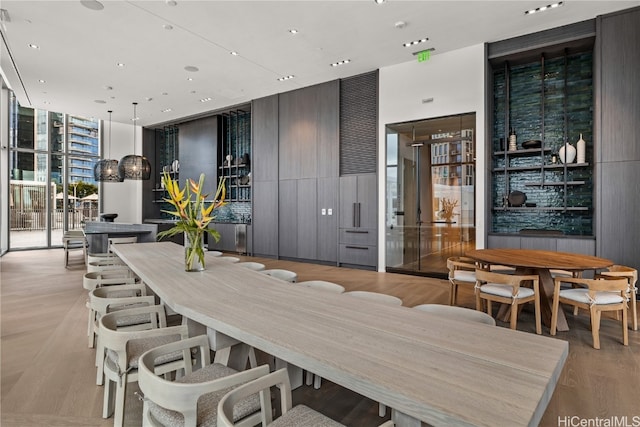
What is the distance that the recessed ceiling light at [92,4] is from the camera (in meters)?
4.65

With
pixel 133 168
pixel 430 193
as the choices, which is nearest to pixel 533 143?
pixel 430 193

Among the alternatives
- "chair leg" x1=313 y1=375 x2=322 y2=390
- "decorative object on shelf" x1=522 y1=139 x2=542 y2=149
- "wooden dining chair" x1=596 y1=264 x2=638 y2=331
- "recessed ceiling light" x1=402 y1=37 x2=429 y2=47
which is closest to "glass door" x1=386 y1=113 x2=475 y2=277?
"decorative object on shelf" x1=522 y1=139 x2=542 y2=149

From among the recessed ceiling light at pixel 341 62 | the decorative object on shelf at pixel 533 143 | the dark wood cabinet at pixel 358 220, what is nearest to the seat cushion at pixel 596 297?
the decorative object on shelf at pixel 533 143

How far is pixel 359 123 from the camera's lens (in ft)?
23.9

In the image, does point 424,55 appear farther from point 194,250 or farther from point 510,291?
point 194,250

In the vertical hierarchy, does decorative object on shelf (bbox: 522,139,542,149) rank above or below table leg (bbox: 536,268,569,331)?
above

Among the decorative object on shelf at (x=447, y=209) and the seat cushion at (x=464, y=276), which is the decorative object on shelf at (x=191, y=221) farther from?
the decorative object on shelf at (x=447, y=209)

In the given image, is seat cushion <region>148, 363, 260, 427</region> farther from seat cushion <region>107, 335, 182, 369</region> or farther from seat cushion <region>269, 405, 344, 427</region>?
seat cushion <region>107, 335, 182, 369</region>

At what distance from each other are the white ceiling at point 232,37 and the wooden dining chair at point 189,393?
15.3 ft

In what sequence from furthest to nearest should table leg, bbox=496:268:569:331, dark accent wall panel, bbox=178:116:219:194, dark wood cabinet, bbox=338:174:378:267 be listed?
dark accent wall panel, bbox=178:116:219:194
dark wood cabinet, bbox=338:174:378:267
table leg, bbox=496:268:569:331

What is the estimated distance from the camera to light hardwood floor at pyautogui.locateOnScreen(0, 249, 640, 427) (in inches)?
85.4

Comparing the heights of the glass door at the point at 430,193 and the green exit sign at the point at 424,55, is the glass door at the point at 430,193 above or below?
below

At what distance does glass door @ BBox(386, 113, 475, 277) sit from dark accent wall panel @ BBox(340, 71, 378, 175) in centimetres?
41

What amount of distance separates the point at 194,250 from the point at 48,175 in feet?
35.5
